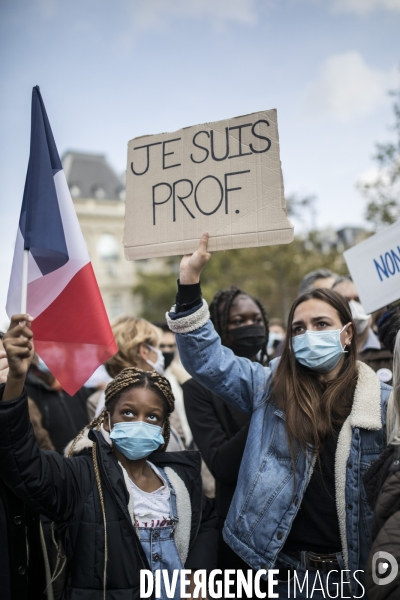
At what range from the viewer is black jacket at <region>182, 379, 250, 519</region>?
2.62 metres

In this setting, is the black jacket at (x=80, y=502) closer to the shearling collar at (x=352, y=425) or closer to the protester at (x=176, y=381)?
the shearling collar at (x=352, y=425)

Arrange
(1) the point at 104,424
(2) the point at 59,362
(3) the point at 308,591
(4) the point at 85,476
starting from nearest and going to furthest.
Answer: (3) the point at 308,591 → (4) the point at 85,476 → (2) the point at 59,362 → (1) the point at 104,424

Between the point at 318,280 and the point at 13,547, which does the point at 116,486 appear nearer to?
the point at 13,547

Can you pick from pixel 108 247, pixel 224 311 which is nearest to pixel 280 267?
pixel 224 311

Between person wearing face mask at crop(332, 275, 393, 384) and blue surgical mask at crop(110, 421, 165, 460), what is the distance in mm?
1494

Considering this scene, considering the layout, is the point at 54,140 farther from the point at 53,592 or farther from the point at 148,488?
the point at 53,592

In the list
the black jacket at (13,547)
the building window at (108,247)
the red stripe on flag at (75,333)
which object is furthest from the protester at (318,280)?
the building window at (108,247)

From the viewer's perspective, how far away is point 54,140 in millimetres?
2574

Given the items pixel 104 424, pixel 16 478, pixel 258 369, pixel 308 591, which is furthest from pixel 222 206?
pixel 308 591

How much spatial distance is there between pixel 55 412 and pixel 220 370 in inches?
89.8

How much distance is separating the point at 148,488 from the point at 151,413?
1.11 ft

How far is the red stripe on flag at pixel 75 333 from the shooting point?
2471 millimetres

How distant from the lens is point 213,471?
9.01 ft

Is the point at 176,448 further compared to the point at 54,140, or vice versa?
the point at 176,448
